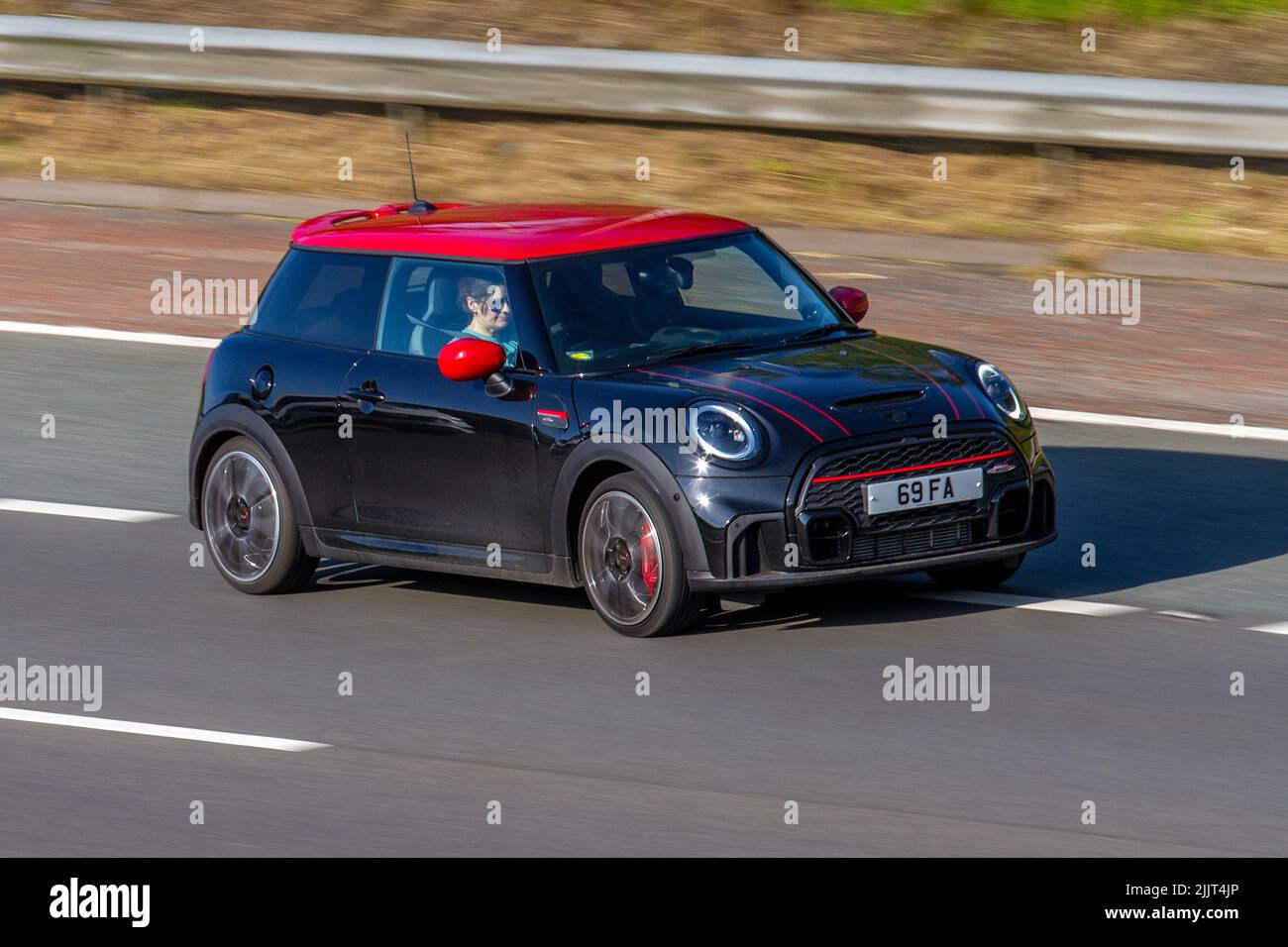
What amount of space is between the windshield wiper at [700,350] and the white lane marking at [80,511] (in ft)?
10.6

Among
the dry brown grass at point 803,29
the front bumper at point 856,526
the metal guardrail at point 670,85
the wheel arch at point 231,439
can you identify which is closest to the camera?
the front bumper at point 856,526

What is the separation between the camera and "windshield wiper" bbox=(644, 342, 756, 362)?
895 cm

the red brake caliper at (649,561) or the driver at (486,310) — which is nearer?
the red brake caliper at (649,561)

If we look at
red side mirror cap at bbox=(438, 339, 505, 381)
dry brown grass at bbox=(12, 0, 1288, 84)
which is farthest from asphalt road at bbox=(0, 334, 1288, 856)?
dry brown grass at bbox=(12, 0, 1288, 84)

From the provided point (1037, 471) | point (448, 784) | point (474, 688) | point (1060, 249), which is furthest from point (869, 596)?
point (1060, 249)

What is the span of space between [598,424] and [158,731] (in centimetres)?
196

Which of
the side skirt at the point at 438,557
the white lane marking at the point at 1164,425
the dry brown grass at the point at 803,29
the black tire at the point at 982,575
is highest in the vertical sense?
the dry brown grass at the point at 803,29

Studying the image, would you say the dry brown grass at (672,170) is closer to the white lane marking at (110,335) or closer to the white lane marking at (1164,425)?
the white lane marking at (110,335)

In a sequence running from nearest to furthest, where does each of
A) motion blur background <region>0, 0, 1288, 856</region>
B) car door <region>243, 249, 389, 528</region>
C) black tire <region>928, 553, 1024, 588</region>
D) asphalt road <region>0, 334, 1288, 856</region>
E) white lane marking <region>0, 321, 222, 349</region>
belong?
asphalt road <region>0, 334, 1288, 856</region> → motion blur background <region>0, 0, 1288, 856</region> → black tire <region>928, 553, 1024, 588</region> → car door <region>243, 249, 389, 528</region> → white lane marking <region>0, 321, 222, 349</region>

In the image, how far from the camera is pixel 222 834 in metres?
6.70

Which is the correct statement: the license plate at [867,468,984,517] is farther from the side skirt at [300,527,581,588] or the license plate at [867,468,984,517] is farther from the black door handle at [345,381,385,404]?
the black door handle at [345,381,385,404]

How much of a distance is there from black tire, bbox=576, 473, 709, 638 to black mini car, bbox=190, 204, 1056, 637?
0.04 feet

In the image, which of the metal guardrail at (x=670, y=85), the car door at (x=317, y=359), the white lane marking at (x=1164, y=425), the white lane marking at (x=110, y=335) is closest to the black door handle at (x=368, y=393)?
the car door at (x=317, y=359)

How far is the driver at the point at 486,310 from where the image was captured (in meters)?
9.05
